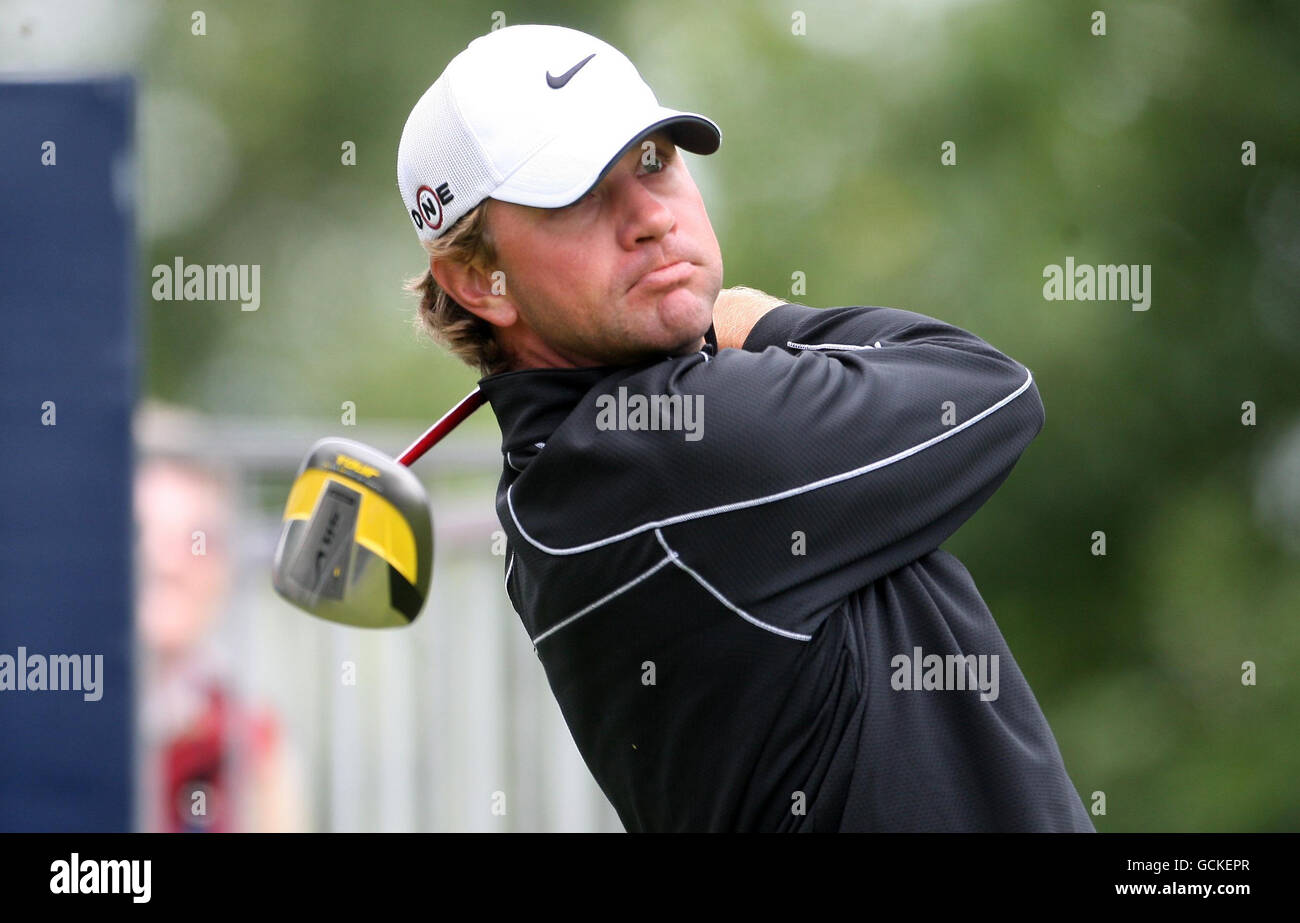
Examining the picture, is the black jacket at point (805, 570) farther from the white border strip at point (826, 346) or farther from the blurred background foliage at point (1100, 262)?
the blurred background foliage at point (1100, 262)

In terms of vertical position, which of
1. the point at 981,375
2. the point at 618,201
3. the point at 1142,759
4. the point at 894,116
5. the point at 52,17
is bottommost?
the point at 1142,759

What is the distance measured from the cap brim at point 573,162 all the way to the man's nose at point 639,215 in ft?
0.21

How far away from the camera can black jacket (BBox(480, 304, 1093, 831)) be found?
1.83 metres

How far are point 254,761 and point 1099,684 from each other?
4.04m

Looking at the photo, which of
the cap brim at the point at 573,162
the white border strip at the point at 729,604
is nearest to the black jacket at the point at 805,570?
the white border strip at the point at 729,604

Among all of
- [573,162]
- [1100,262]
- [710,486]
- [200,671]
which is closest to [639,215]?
[573,162]

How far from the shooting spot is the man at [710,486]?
183cm

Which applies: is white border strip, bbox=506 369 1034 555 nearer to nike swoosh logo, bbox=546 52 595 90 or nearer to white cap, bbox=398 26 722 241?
white cap, bbox=398 26 722 241

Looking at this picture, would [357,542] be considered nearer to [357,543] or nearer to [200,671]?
[357,543]

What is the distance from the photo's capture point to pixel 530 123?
189 cm

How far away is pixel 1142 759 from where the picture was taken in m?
6.57

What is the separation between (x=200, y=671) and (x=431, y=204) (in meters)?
2.22
